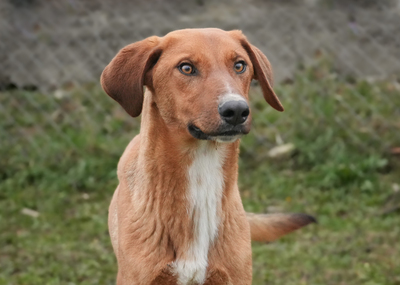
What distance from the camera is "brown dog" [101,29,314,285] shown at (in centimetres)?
287

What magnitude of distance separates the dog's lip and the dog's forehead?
0.37 meters

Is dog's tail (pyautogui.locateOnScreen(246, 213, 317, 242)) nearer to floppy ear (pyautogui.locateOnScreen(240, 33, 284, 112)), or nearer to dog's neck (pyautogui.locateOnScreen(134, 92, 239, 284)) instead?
dog's neck (pyautogui.locateOnScreen(134, 92, 239, 284))

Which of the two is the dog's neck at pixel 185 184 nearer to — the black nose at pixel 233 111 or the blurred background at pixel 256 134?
the black nose at pixel 233 111

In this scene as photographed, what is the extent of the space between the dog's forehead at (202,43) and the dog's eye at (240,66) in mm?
52

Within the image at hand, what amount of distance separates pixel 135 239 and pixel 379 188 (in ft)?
10.1

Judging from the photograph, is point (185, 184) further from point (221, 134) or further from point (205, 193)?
point (221, 134)

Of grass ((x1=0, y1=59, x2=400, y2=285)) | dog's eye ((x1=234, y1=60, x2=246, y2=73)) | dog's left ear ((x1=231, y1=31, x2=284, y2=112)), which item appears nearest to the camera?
dog's eye ((x1=234, y1=60, x2=246, y2=73))

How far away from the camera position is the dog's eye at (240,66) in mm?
2947

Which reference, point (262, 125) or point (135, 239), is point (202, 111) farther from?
point (262, 125)

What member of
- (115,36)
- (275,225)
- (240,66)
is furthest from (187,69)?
(115,36)

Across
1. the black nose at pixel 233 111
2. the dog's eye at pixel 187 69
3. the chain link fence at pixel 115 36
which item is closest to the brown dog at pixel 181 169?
the dog's eye at pixel 187 69

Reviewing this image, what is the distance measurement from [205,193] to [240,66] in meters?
0.67

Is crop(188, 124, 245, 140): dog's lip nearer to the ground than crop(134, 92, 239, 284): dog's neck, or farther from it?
farther from it

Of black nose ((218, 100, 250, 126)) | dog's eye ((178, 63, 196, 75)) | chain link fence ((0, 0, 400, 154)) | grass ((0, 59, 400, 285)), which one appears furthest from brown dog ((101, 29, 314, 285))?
chain link fence ((0, 0, 400, 154))
